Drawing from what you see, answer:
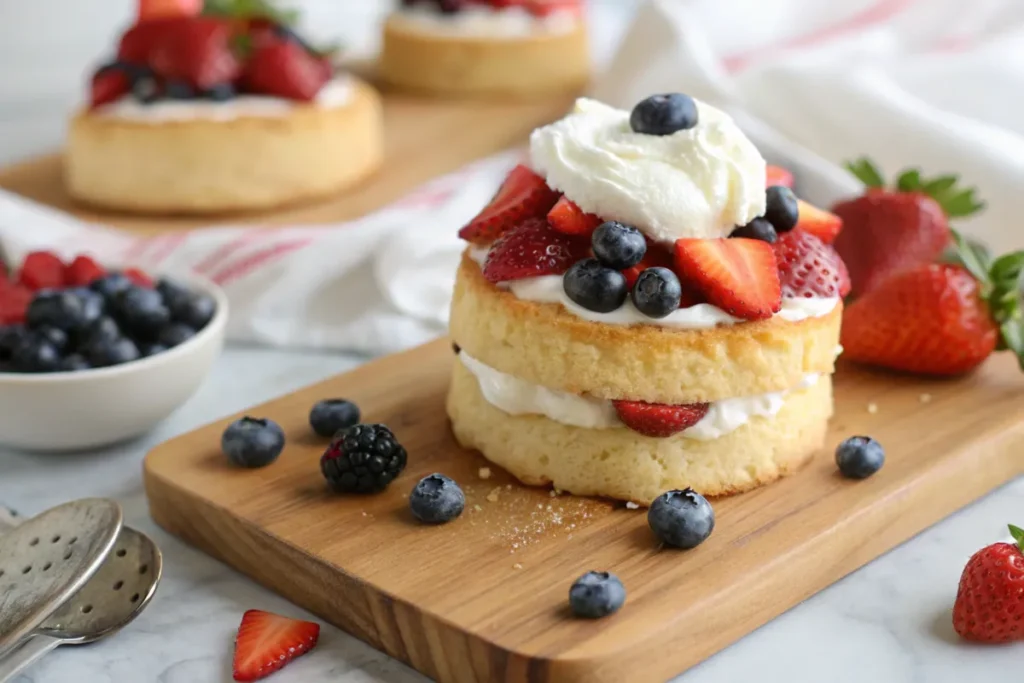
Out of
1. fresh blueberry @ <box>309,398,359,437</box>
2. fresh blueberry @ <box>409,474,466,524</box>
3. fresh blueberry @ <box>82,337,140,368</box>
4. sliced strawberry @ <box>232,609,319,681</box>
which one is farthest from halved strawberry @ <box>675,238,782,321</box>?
fresh blueberry @ <box>82,337,140,368</box>

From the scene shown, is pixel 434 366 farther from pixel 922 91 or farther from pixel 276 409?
pixel 922 91

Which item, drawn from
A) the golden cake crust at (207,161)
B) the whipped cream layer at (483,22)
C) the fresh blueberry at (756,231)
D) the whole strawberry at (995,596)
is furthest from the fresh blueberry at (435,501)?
the whipped cream layer at (483,22)

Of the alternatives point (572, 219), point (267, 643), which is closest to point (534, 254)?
point (572, 219)

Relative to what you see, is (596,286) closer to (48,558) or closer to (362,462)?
(362,462)

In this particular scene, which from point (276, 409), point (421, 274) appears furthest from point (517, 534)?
point (421, 274)

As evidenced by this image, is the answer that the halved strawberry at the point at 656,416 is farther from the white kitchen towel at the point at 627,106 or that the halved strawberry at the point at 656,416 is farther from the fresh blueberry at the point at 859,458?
the white kitchen towel at the point at 627,106

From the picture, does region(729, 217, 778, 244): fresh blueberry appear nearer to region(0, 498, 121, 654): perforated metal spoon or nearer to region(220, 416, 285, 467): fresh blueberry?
region(220, 416, 285, 467): fresh blueberry
